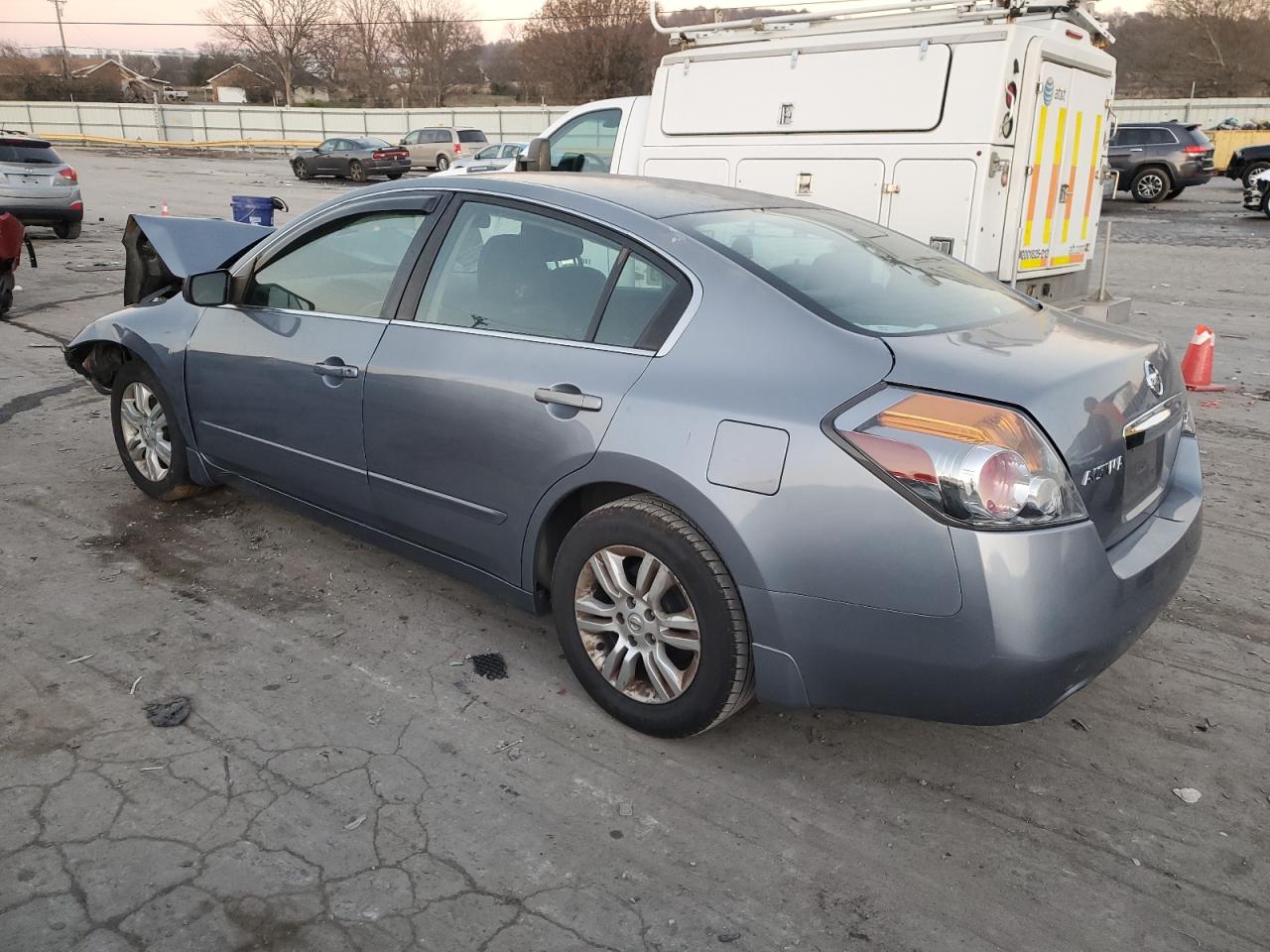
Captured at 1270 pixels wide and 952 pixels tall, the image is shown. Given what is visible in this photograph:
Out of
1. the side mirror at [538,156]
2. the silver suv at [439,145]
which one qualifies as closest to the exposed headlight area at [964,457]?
the side mirror at [538,156]

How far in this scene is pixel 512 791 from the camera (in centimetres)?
296

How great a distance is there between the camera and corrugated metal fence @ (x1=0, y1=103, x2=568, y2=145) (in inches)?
1961

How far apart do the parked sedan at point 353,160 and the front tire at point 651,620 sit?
30398mm

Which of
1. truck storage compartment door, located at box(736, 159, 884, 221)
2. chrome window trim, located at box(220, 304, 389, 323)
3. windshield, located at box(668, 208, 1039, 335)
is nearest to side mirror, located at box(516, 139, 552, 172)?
truck storage compartment door, located at box(736, 159, 884, 221)

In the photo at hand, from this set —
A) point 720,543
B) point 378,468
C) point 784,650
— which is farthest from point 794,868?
point 378,468

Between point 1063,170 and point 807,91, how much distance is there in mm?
2025

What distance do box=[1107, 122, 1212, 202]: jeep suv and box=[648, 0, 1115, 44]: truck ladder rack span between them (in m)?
16.3

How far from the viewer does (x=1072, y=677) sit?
2.63 m

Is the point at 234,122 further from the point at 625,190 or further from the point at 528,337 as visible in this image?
the point at 528,337

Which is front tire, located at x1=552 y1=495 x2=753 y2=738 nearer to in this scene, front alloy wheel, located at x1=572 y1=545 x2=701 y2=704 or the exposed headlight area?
front alloy wheel, located at x1=572 y1=545 x2=701 y2=704

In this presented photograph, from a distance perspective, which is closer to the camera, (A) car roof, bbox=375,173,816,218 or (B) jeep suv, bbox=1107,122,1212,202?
(A) car roof, bbox=375,173,816,218

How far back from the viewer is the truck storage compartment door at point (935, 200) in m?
7.16

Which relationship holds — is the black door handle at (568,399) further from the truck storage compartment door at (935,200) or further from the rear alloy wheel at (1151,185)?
the rear alloy wheel at (1151,185)

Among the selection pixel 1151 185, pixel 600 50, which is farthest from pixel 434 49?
pixel 1151 185
